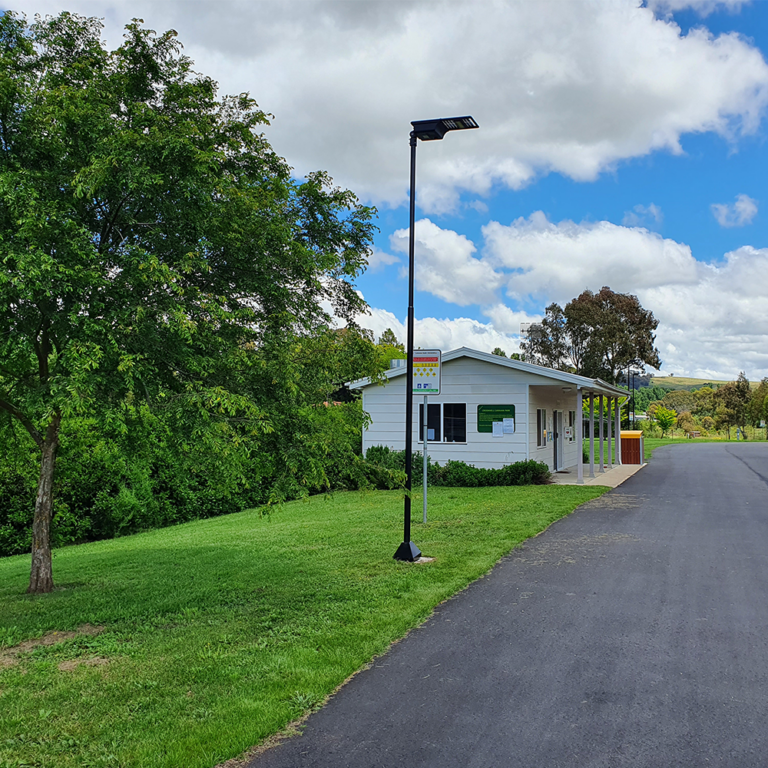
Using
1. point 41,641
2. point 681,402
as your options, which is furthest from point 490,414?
point 681,402

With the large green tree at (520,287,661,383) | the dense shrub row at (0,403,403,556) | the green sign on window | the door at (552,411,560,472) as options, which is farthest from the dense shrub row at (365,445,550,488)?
the large green tree at (520,287,661,383)

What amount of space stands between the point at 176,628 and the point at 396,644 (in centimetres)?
215

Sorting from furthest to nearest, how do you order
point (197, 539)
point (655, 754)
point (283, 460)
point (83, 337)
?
point (197, 539) < point (283, 460) < point (83, 337) < point (655, 754)

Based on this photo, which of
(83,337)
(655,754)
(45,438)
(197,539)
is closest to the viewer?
(655,754)

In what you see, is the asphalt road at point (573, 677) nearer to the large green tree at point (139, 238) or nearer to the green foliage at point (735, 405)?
the large green tree at point (139, 238)

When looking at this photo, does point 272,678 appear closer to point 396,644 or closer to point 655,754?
point 396,644

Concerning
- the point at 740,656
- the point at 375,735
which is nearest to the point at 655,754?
the point at 375,735

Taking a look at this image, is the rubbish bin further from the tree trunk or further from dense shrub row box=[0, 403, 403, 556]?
the tree trunk

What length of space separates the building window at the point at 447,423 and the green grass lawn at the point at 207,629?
7261 mm

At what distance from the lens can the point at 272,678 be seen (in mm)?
4469

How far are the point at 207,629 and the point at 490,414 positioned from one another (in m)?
14.0

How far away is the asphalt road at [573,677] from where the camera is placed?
3533 mm

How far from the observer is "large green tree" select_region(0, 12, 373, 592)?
17.5 feet

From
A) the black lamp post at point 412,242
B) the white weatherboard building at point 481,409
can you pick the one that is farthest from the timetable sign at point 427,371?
the white weatherboard building at point 481,409
